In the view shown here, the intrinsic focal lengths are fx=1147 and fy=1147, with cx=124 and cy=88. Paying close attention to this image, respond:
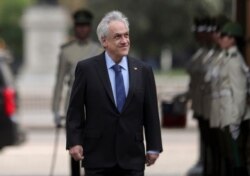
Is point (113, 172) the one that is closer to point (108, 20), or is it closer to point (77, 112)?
point (77, 112)

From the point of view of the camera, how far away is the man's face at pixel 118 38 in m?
7.39

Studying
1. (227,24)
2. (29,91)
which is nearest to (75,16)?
(227,24)

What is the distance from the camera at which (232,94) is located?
10.5 m

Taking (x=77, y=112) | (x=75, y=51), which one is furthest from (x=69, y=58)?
(x=77, y=112)

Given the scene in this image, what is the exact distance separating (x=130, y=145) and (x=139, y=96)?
1.07ft

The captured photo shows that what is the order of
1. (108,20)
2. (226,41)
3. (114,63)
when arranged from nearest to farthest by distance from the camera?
1. (108,20)
2. (114,63)
3. (226,41)

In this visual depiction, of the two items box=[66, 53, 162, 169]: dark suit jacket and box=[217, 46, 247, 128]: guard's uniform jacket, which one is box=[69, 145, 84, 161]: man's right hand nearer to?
box=[66, 53, 162, 169]: dark suit jacket

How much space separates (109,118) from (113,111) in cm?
5

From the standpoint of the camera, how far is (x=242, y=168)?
11.0 metres

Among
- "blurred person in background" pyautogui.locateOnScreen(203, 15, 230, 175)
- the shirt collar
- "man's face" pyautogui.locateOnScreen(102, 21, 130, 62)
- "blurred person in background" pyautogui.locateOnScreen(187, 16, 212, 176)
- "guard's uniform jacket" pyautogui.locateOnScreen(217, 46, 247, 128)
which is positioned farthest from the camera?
"blurred person in background" pyautogui.locateOnScreen(187, 16, 212, 176)

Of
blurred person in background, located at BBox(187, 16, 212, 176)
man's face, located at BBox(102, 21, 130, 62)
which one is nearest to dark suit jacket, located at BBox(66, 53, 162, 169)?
man's face, located at BBox(102, 21, 130, 62)

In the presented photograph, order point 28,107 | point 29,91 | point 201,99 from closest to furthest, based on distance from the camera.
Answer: point 201,99 < point 28,107 < point 29,91

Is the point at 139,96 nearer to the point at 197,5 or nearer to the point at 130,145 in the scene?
the point at 130,145

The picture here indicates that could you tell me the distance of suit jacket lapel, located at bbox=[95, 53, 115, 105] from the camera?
744 cm
